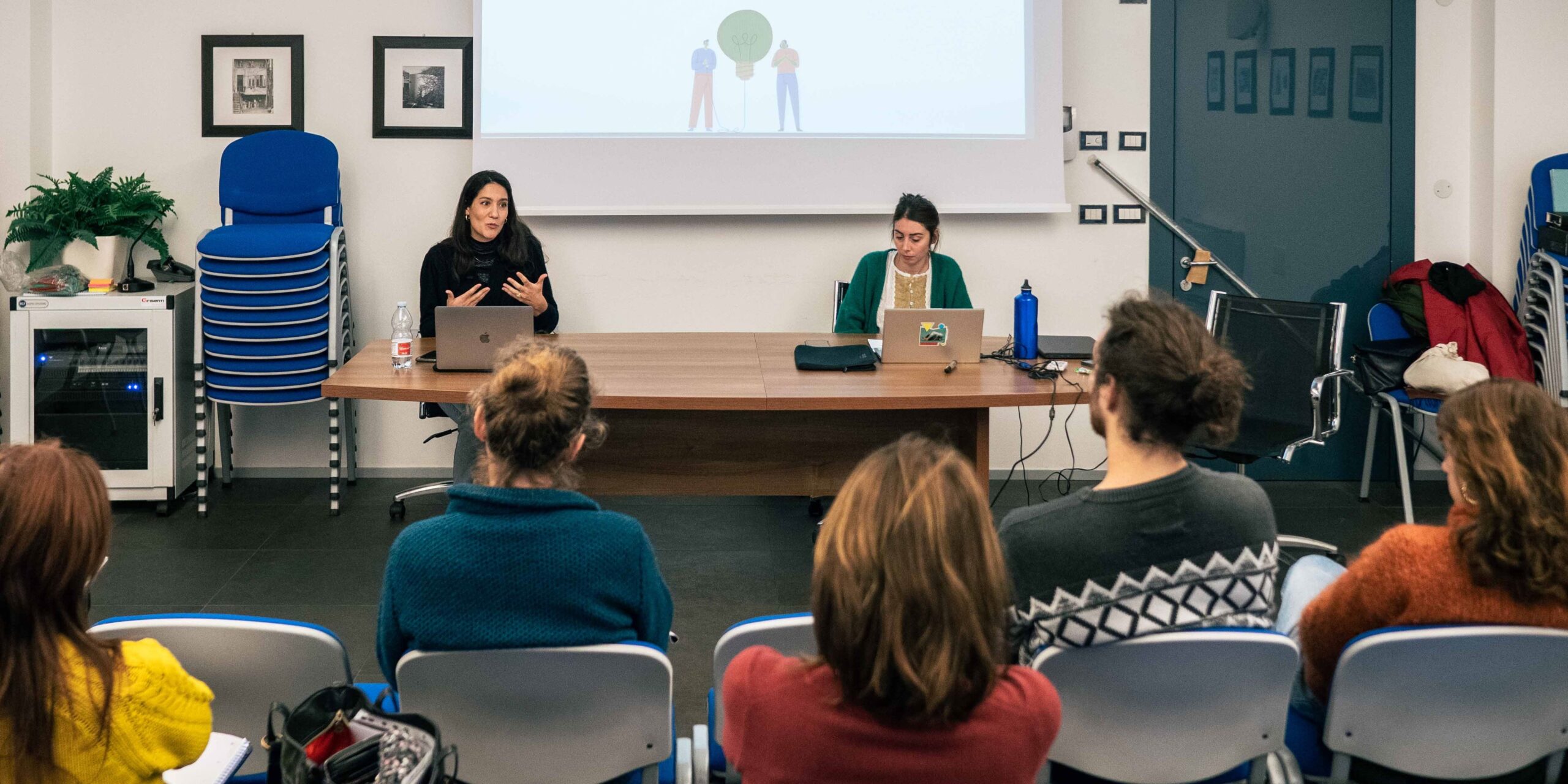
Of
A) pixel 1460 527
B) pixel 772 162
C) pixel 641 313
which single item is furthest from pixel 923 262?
pixel 1460 527

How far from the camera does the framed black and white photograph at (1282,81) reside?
506 centimetres

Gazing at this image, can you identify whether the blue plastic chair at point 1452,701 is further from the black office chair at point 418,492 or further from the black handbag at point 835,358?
the black office chair at point 418,492

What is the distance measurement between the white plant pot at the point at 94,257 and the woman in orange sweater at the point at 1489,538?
14.5ft

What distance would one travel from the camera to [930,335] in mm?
3621

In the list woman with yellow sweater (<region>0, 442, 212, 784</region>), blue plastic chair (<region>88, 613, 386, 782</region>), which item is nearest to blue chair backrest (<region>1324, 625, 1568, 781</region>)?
blue plastic chair (<region>88, 613, 386, 782</region>)

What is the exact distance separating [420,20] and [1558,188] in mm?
4432

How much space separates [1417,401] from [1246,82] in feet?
4.77

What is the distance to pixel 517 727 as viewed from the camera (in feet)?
5.54

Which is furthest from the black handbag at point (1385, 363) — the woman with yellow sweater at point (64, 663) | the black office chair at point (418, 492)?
the woman with yellow sweater at point (64, 663)

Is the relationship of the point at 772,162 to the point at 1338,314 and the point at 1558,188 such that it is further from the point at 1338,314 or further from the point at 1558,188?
the point at 1558,188

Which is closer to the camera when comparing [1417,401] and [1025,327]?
[1025,327]

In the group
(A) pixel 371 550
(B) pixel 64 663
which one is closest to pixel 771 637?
(B) pixel 64 663

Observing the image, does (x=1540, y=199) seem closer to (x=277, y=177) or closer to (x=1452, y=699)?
(x=1452, y=699)

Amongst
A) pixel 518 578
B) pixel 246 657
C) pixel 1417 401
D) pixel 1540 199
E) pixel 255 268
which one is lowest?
pixel 246 657
